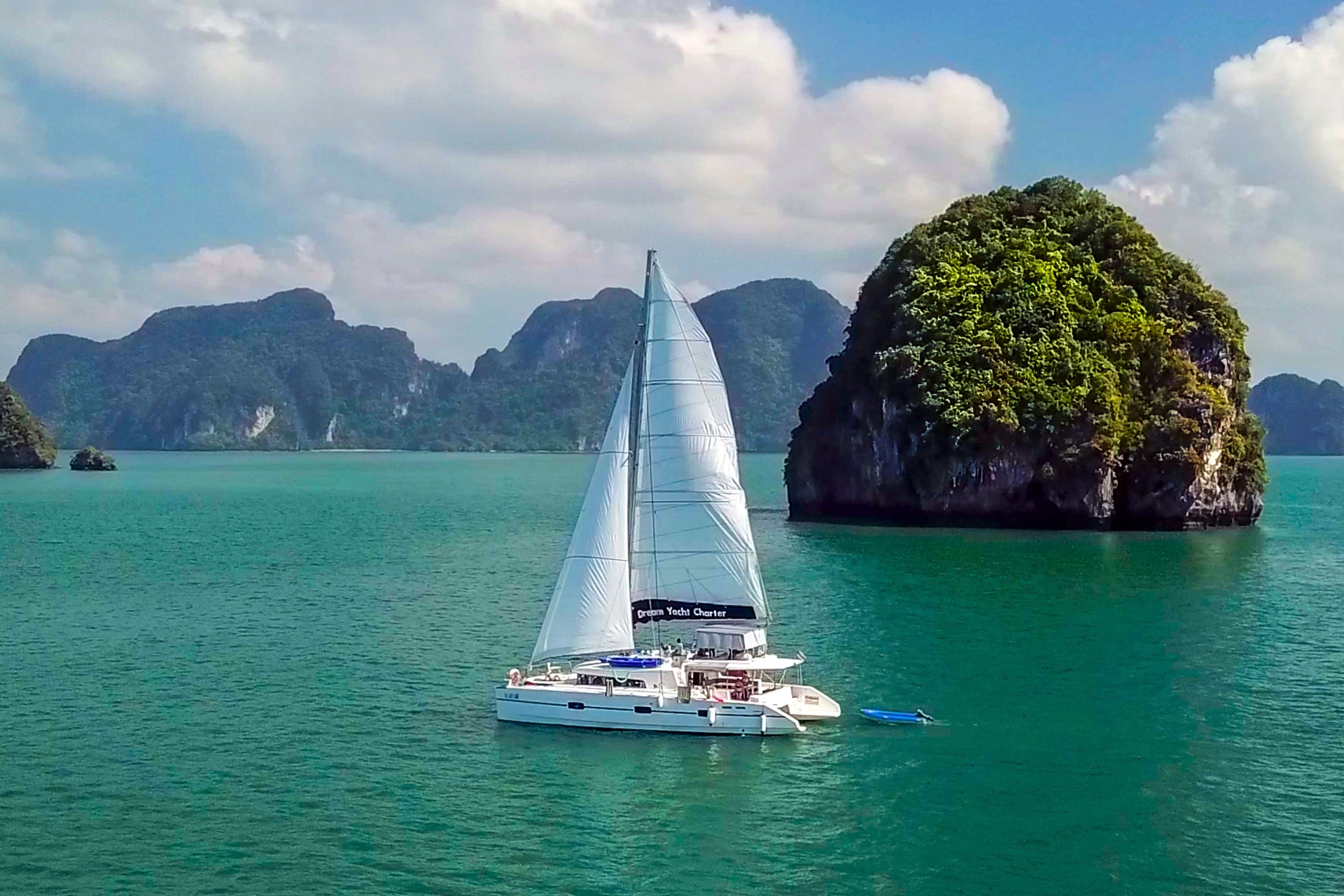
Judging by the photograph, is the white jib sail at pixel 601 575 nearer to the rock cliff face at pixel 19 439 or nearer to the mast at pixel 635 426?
the mast at pixel 635 426

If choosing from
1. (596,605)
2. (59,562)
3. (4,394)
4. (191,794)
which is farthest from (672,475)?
(4,394)

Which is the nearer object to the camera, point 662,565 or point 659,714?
point 659,714

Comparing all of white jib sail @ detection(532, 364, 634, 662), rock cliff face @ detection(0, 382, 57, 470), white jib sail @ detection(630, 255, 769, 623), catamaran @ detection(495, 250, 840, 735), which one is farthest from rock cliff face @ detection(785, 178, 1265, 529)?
rock cliff face @ detection(0, 382, 57, 470)

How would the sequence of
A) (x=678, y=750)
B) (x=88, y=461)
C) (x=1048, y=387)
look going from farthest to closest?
(x=88, y=461), (x=1048, y=387), (x=678, y=750)

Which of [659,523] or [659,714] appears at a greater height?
[659,523]

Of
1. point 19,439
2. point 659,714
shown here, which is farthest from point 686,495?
point 19,439

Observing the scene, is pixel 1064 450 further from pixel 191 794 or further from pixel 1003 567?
pixel 191 794

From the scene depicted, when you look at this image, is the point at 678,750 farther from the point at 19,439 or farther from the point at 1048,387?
the point at 19,439
